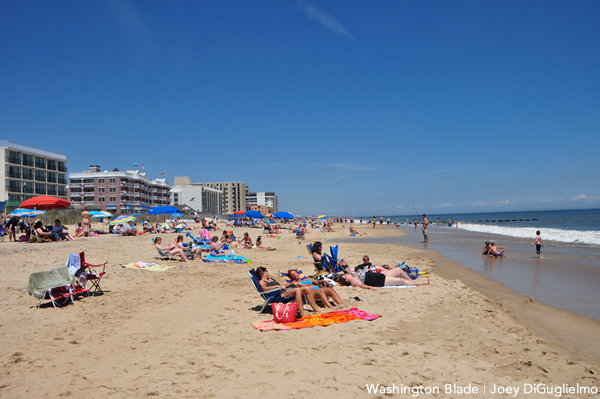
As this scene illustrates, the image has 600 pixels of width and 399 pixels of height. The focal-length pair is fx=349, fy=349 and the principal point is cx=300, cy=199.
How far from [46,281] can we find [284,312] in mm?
4078

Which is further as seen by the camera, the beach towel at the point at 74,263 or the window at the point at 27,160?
the window at the point at 27,160

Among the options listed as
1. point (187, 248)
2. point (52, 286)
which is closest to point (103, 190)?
point (187, 248)

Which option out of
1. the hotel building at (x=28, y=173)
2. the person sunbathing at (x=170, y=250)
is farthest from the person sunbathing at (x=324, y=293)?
the hotel building at (x=28, y=173)

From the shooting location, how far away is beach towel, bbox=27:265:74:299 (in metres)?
5.68

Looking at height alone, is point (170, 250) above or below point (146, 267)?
above

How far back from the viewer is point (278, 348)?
4.12 metres

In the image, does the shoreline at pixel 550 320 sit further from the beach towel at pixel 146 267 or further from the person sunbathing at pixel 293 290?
the beach towel at pixel 146 267

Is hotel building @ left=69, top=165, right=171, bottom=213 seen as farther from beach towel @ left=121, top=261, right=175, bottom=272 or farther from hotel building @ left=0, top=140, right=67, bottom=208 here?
beach towel @ left=121, top=261, right=175, bottom=272

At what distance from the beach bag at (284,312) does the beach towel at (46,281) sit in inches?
142

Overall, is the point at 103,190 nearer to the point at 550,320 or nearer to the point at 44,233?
the point at 44,233

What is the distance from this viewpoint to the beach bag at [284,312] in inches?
201

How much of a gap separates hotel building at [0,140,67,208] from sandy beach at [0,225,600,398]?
50590 mm

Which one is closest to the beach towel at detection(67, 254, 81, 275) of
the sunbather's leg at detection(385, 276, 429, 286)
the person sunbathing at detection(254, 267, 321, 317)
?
the person sunbathing at detection(254, 267, 321, 317)

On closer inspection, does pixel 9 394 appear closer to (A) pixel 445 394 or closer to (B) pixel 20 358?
(B) pixel 20 358
